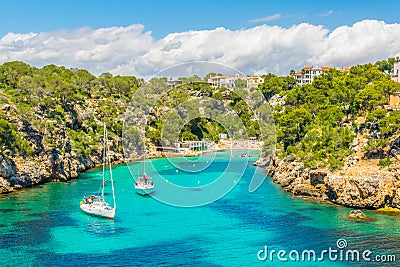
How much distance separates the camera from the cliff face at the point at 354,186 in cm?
4181

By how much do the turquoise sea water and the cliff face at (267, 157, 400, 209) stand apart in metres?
1.88

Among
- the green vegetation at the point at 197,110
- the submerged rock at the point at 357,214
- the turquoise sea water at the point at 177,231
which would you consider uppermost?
the green vegetation at the point at 197,110

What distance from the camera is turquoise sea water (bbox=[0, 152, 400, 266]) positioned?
1190 inches

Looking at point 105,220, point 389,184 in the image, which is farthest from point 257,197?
point 105,220

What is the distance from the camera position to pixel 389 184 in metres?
41.8

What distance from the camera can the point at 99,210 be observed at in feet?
133

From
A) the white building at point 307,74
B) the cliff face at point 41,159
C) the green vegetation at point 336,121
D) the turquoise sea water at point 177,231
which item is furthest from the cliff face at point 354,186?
the white building at point 307,74

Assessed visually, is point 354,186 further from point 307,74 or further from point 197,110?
point 307,74

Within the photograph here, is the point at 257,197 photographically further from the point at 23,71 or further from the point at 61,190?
the point at 23,71

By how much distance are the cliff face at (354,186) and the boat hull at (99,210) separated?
21.8 meters

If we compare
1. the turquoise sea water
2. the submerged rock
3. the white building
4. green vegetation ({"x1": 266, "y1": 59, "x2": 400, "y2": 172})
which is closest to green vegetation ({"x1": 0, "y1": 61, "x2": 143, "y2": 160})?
the turquoise sea water

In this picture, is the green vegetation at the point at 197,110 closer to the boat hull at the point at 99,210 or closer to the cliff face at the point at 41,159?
the cliff face at the point at 41,159

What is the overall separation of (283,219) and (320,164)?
12.2 metres

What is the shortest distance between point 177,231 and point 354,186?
18390mm
